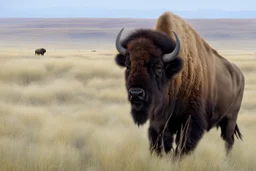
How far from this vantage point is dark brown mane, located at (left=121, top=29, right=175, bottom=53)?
16.2ft

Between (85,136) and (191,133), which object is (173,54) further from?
(85,136)

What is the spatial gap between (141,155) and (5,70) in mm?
10944

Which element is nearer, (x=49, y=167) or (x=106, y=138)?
(x=49, y=167)

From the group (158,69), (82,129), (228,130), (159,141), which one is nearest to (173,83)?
(158,69)

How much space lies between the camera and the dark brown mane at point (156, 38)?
4.93 m

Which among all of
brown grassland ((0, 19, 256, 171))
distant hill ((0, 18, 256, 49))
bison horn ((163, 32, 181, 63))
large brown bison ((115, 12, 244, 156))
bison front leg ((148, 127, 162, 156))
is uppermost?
bison horn ((163, 32, 181, 63))

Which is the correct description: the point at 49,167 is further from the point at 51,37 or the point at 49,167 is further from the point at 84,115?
the point at 51,37

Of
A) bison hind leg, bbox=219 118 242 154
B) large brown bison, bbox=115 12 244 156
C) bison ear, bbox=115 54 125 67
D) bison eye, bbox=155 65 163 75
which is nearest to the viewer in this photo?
large brown bison, bbox=115 12 244 156

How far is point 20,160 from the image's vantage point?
455 centimetres

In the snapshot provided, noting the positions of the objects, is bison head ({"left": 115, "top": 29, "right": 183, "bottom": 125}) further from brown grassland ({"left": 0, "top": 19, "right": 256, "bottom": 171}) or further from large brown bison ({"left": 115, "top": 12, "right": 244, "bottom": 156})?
brown grassland ({"left": 0, "top": 19, "right": 256, "bottom": 171})

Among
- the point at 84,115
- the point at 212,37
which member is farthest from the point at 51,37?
the point at 84,115

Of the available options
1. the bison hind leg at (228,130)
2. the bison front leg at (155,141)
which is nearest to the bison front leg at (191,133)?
the bison front leg at (155,141)

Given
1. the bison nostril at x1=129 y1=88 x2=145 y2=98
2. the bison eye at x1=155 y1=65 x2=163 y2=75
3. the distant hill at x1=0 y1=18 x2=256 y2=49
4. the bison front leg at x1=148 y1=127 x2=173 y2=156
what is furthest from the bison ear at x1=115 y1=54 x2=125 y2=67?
the distant hill at x1=0 y1=18 x2=256 y2=49

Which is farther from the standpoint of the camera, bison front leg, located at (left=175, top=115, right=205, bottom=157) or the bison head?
bison front leg, located at (left=175, top=115, right=205, bottom=157)
